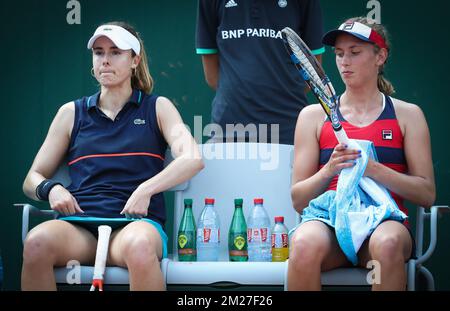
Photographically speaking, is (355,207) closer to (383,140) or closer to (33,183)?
(383,140)

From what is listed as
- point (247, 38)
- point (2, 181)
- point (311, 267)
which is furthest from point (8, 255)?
point (311, 267)

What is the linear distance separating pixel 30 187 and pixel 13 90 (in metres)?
1.27

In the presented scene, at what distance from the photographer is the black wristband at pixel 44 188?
3502 millimetres

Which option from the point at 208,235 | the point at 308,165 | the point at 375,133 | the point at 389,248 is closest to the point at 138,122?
the point at 208,235

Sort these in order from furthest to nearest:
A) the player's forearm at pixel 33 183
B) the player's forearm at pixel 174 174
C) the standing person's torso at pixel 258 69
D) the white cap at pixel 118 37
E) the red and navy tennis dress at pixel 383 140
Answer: the standing person's torso at pixel 258 69, the white cap at pixel 118 37, the player's forearm at pixel 33 183, the player's forearm at pixel 174 174, the red and navy tennis dress at pixel 383 140

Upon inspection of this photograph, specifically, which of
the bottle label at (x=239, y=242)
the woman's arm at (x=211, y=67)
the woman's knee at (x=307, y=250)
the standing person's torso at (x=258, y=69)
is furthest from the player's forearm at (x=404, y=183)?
the woman's arm at (x=211, y=67)

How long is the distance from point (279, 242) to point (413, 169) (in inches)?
25.7

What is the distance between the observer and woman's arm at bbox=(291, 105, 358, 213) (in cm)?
326

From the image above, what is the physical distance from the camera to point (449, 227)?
4.48m

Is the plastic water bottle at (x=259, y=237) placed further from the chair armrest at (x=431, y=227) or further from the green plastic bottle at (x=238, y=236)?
the chair armrest at (x=431, y=227)

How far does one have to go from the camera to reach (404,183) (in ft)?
10.5

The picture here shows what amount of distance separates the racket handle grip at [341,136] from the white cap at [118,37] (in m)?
1.09

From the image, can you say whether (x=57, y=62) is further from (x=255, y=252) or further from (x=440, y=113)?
(x=440, y=113)

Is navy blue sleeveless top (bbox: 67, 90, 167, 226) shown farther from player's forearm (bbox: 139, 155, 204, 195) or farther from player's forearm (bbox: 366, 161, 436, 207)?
player's forearm (bbox: 366, 161, 436, 207)
